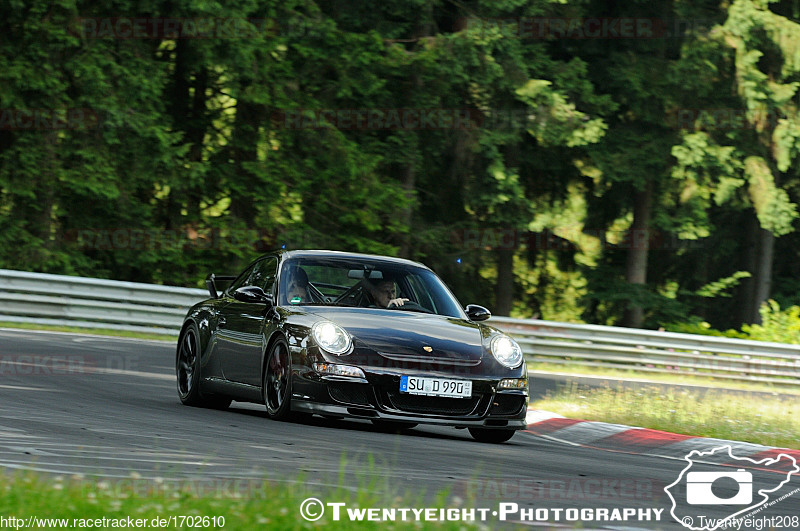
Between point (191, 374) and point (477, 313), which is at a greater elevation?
point (477, 313)

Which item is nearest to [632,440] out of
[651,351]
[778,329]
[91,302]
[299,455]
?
[299,455]

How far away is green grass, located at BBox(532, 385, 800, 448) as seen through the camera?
39.4 ft

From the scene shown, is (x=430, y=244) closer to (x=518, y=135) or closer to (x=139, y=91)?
(x=518, y=135)

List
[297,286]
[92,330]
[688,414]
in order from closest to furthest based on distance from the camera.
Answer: [297,286], [688,414], [92,330]

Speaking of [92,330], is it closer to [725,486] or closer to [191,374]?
[191,374]

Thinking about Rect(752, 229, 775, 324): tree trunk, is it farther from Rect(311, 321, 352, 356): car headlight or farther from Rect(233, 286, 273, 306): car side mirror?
Rect(311, 321, 352, 356): car headlight

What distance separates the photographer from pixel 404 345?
32.8 feet

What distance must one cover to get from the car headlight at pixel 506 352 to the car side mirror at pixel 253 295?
75.4 inches

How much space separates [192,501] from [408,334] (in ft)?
15.6

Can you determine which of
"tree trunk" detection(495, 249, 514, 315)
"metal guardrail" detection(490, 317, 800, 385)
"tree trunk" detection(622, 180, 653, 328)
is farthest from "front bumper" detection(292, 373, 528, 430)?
"tree trunk" detection(495, 249, 514, 315)

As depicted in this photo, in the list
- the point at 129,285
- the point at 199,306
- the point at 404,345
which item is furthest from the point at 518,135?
the point at 404,345

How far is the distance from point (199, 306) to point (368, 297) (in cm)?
210

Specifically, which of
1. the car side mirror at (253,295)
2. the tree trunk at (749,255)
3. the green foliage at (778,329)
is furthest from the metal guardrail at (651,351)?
the tree trunk at (749,255)

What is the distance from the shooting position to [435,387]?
988 cm
